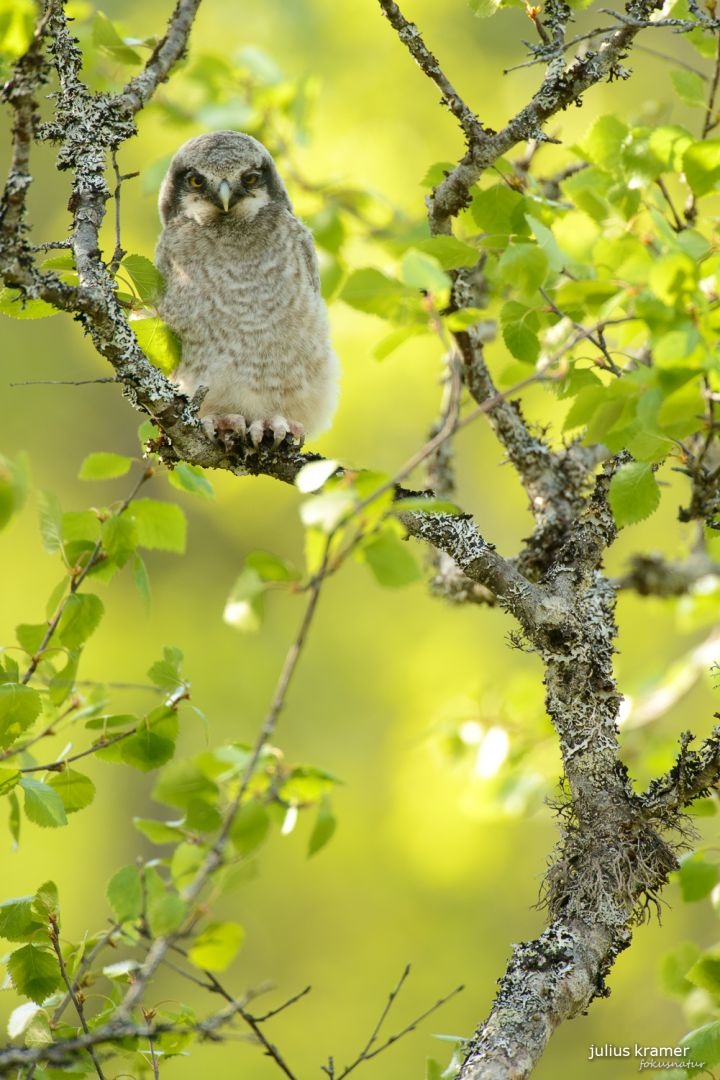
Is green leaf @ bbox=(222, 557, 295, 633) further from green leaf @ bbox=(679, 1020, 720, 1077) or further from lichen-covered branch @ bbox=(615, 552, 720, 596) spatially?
lichen-covered branch @ bbox=(615, 552, 720, 596)

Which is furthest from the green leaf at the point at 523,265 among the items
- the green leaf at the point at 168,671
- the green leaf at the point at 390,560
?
the green leaf at the point at 168,671

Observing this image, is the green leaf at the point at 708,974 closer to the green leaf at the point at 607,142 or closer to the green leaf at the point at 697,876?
the green leaf at the point at 697,876

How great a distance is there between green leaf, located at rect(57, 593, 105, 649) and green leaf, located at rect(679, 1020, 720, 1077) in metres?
1.56

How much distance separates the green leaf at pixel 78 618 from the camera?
2.44 meters

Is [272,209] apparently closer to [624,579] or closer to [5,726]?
[624,579]

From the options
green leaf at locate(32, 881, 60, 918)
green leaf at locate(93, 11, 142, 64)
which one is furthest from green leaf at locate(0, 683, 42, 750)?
green leaf at locate(93, 11, 142, 64)

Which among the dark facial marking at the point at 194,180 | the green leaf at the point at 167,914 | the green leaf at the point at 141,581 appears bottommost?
the green leaf at the point at 167,914

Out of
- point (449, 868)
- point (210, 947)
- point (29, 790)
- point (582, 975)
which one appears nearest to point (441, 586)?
point (582, 975)

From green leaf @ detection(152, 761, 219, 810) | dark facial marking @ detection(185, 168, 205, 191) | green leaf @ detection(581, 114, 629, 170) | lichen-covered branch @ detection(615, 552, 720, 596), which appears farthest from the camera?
lichen-covered branch @ detection(615, 552, 720, 596)

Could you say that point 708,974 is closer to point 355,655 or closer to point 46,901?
point 46,901

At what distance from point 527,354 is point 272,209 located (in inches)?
69.0

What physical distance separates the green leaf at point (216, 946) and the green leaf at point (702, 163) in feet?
6.13

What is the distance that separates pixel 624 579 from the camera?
4.07 metres

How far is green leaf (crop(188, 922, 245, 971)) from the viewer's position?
1.70m
